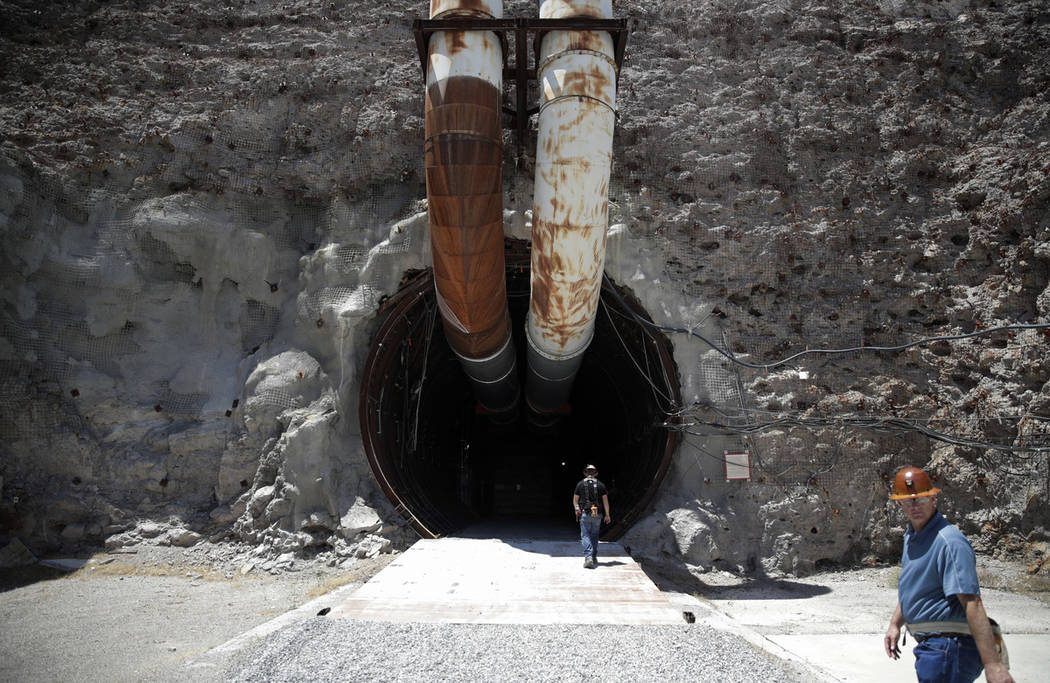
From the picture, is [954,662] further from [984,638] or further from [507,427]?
Answer: [507,427]

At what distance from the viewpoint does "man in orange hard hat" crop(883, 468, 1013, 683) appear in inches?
106

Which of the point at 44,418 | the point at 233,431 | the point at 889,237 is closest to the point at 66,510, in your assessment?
the point at 44,418

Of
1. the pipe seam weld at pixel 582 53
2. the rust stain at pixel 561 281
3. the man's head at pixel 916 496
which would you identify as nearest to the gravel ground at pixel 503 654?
the man's head at pixel 916 496

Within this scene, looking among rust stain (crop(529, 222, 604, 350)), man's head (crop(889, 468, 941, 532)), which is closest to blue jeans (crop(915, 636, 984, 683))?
man's head (crop(889, 468, 941, 532))

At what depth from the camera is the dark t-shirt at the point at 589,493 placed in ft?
22.9

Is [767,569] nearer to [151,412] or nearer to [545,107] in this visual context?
[545,107]

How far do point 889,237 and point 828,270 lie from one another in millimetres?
1029

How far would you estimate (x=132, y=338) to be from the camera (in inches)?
366

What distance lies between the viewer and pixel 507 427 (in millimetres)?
16812

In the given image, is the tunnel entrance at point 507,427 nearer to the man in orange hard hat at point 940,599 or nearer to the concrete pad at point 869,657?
the concrete pad at point 869,657

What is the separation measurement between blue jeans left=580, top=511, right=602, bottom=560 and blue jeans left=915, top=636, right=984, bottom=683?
13.3 feet

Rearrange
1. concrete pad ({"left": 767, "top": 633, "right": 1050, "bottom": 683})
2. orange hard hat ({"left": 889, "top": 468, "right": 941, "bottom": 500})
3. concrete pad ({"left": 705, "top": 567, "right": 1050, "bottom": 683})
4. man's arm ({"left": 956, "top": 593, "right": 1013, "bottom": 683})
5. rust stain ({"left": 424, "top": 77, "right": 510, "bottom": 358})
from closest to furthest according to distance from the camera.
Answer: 1. man's arm ({"left": 956, "top": 593, "right": 1013, "bottom": 683})
2. orange hard hat ({"left": 889, "top": 468, "right": 941, "bottom": 500})
3. concrete pad ({"left": 767, "top": 633, "right": 1050, "bottom": 683})
4. concrete pad ({"left": 705, "top": 567, "right": 1050, "bottom": 683})
5. rust stain ({"left": 424, "top": 77, "right": 510, "bottom": 358})

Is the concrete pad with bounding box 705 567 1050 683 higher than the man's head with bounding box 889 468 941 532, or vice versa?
the man's head with bounding box 889 468 941 532

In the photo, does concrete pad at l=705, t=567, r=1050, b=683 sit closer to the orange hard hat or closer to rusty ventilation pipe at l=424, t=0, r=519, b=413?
the orange hard hat
